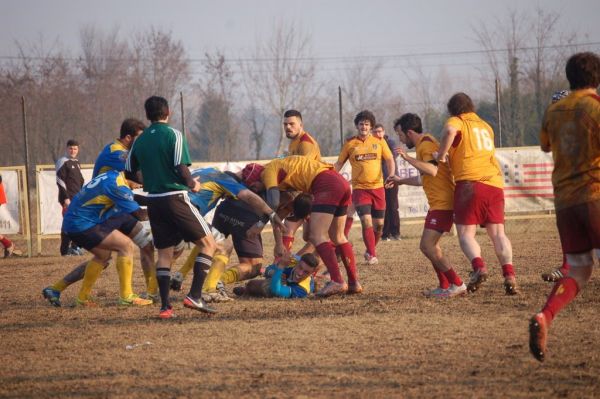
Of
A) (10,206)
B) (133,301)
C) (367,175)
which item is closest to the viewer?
(133,301)

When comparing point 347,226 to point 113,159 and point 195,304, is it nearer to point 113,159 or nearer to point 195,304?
point 113,159

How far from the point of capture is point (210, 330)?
7.43 metres

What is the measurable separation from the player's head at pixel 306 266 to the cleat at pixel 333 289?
253 mm

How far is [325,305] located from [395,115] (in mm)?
39115

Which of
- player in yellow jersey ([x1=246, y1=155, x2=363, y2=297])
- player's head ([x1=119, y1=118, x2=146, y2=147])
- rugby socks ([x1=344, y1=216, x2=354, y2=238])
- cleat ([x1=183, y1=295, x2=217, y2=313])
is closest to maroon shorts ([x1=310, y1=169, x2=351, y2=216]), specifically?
player in yellow jersey ([x1=246, y1=155, x2=363, y2=297])

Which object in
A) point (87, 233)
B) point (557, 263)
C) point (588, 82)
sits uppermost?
point (588, 82)

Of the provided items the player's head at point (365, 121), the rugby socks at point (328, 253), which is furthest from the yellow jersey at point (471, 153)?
the player's head at point (365, 121)

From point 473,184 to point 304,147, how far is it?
2942 millimetres

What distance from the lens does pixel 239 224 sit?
967 centimetres

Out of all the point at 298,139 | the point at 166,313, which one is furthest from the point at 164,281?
the point at 298,139

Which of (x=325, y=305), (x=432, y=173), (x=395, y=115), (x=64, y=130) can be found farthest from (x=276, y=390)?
(x=395, y=115)

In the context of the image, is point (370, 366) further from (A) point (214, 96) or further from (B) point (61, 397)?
(A) point (214, 96)

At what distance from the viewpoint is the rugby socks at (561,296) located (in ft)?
18.2

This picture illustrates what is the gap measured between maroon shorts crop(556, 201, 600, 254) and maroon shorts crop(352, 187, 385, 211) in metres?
7.74
